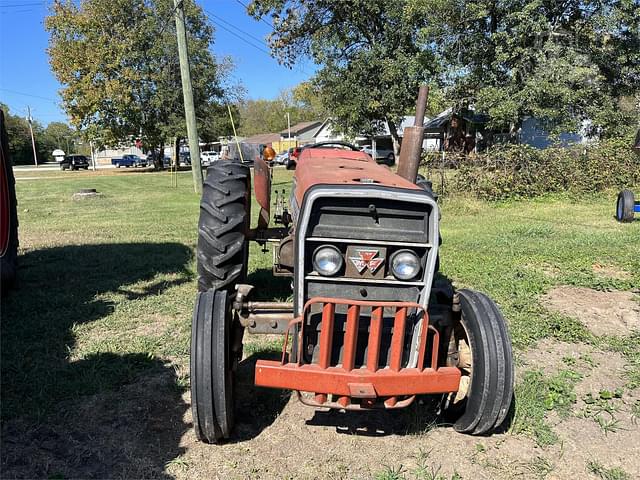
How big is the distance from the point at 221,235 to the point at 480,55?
18.3m

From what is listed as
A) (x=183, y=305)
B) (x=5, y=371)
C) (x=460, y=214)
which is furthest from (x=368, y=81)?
(x=5, y=371)

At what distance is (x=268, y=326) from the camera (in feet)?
9.62

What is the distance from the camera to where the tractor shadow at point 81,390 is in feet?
8.45

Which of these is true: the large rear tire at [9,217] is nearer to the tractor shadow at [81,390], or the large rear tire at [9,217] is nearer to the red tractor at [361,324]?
the tractor shadow at [81,390]

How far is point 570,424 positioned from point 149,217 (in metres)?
9.32

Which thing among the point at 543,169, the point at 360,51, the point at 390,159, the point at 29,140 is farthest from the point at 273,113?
the point at 543,169

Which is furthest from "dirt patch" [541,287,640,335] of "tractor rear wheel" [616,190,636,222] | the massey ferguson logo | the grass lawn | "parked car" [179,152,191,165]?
"parked car" [179,152,191,165]

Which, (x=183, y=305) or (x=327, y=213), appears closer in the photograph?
(x=327, y=213)

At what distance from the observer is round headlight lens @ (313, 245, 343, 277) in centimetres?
263

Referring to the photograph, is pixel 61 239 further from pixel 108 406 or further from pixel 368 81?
pixel 368 81

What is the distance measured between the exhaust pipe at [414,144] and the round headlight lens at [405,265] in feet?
3.19

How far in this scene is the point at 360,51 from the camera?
71.8 feet

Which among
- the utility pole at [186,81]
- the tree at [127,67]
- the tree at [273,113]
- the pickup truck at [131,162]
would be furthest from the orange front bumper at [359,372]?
the tree at [273,113]

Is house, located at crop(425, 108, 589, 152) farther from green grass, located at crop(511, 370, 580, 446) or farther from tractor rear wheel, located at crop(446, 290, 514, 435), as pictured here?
tractor rear wheel, located at crop(446, 290, 514, 435)
